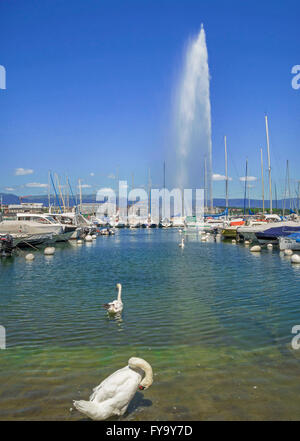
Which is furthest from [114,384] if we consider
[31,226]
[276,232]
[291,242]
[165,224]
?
[165,224]

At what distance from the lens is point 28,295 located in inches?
748

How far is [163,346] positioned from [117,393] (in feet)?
14.3

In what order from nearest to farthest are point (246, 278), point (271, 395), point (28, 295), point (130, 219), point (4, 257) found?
1. point (271, 395)
2. point (28, 295)
3. point (246, 278)
4. point (4, 257)
5. point (130, 219)

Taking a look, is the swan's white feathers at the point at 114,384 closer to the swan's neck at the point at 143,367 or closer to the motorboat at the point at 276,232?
the swan's neck at the point at 143,367

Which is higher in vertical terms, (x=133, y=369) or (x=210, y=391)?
(x=133, y=369)

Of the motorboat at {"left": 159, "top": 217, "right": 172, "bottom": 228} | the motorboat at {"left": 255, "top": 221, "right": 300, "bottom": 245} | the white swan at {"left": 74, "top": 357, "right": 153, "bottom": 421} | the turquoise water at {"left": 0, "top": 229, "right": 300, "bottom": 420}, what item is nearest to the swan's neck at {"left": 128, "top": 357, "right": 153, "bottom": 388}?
the white swan at {"left": 74, "top": 357, "right": 153, "bottom": 421}

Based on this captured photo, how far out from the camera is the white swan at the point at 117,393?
6758 mm

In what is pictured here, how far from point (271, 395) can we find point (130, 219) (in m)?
142

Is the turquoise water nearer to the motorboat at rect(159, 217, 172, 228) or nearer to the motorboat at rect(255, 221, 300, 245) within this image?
the motorboat at rect(255, 221, 300, 245)

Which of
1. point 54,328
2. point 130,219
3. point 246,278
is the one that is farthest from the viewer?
point 130,219

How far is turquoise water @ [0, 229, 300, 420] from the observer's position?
302 inches

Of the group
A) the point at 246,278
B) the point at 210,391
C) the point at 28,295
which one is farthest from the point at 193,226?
the point at 210,391

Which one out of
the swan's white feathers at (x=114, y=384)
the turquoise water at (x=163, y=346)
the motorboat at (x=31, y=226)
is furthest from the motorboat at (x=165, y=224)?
the swan's white feathers at (x=114, y=384)
